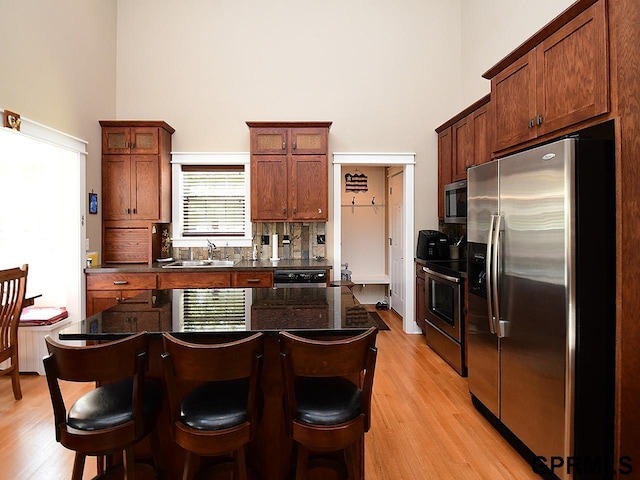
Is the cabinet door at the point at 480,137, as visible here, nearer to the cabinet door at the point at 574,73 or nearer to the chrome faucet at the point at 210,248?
the cabinet door at the point at 574,73

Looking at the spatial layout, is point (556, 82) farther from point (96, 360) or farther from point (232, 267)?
point (232, 267)

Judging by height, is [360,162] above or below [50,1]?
below

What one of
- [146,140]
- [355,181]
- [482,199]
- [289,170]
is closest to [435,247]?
[482,199]

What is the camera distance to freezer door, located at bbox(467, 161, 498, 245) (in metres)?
2.49

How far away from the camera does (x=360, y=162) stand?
4.88 metres

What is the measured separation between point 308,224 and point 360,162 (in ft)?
3.51

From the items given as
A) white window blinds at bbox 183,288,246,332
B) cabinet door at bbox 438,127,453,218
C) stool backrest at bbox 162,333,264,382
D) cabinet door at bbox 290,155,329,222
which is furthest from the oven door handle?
stool backrest at bbox 162,333,264,382

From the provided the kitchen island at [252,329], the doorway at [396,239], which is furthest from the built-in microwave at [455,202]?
the kitchen island at [252,329]

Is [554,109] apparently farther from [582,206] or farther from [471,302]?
[471,302]

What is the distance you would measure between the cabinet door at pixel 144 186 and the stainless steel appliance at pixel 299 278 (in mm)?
1690

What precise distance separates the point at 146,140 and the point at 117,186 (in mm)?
646

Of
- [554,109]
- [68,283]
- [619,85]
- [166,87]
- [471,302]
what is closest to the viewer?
[619,85]

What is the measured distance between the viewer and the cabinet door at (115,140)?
4.38 m

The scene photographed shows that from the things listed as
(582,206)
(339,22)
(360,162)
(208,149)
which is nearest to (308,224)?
(360,162)
